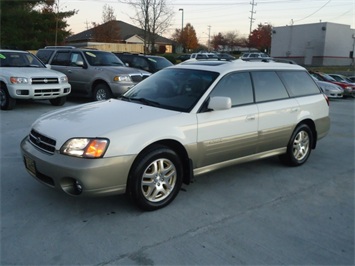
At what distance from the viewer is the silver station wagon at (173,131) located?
3533 millimetres

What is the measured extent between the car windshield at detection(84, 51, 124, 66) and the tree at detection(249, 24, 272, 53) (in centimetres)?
6697

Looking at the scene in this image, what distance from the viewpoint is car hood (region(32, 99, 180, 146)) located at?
3.62 meters

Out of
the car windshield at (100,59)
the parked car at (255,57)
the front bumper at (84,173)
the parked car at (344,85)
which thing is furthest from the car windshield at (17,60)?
the parked car at (344,85)

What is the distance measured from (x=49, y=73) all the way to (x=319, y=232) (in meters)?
8.38

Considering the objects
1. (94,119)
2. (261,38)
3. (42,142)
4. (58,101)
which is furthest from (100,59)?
(261,38)

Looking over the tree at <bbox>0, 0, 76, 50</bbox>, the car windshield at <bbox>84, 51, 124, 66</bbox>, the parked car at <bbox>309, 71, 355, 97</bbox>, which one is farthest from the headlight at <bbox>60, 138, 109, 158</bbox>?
the tree at <bbox>0, 0, 76, 50</bbox>

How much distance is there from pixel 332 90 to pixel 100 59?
1179 cm

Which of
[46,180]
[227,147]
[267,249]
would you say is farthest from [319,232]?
[46,180]

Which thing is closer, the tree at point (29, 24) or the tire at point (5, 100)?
the tire at point (5, 100)

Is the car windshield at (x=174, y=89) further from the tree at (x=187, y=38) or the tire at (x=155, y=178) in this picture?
the tree at (x=187, y=38)

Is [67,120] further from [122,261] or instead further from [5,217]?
[122,261]

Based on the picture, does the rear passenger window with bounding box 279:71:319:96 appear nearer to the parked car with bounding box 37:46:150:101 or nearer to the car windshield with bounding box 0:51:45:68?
the parked car with bounding box 37:46:150:101

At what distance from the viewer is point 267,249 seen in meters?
3.23

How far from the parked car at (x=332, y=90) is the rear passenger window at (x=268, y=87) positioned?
13553 mm
